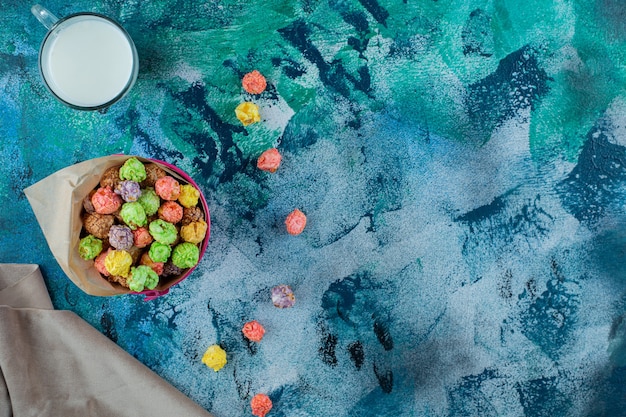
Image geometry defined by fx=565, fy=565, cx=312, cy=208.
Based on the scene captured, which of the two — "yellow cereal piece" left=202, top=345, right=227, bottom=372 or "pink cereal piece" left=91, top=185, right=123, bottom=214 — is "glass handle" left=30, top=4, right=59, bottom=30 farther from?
"yellow cereal piece" left=202, top=345, right=227, bottom=372

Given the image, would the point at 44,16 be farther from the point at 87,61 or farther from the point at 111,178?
the point at 111,178

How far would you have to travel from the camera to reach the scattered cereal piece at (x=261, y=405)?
5.08ft

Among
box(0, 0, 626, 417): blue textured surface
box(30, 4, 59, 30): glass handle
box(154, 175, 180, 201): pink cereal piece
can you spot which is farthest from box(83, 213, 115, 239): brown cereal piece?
box(30, 4, 59, 30): glass handle

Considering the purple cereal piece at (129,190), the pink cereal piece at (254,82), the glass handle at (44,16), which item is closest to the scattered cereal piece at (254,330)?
the purple cereal piece at (129,190)

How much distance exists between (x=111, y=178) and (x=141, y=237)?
0.53 feet

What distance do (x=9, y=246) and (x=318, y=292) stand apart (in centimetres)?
86

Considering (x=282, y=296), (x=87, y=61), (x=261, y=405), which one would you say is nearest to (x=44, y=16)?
(x=87, y=61)

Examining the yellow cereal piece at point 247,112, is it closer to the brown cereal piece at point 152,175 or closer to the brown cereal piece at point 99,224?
the brown cereal piece at point 152,175

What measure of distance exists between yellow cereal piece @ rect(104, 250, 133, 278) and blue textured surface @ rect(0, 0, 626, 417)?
270 mm

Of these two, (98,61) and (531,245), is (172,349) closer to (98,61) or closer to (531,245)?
(98,61)

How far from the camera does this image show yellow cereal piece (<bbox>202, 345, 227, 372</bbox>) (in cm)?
153

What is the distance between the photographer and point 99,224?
132 cm

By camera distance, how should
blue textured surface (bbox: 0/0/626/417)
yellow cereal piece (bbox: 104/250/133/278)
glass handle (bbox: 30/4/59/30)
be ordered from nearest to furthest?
yellow cereal piece (bbox: 104/250/133/278) → glass handle (bbox: 30/4/59/30) → blue textured surface (bbox: 0/0/626/417)

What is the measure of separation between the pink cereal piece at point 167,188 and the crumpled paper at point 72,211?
0.20 ft
